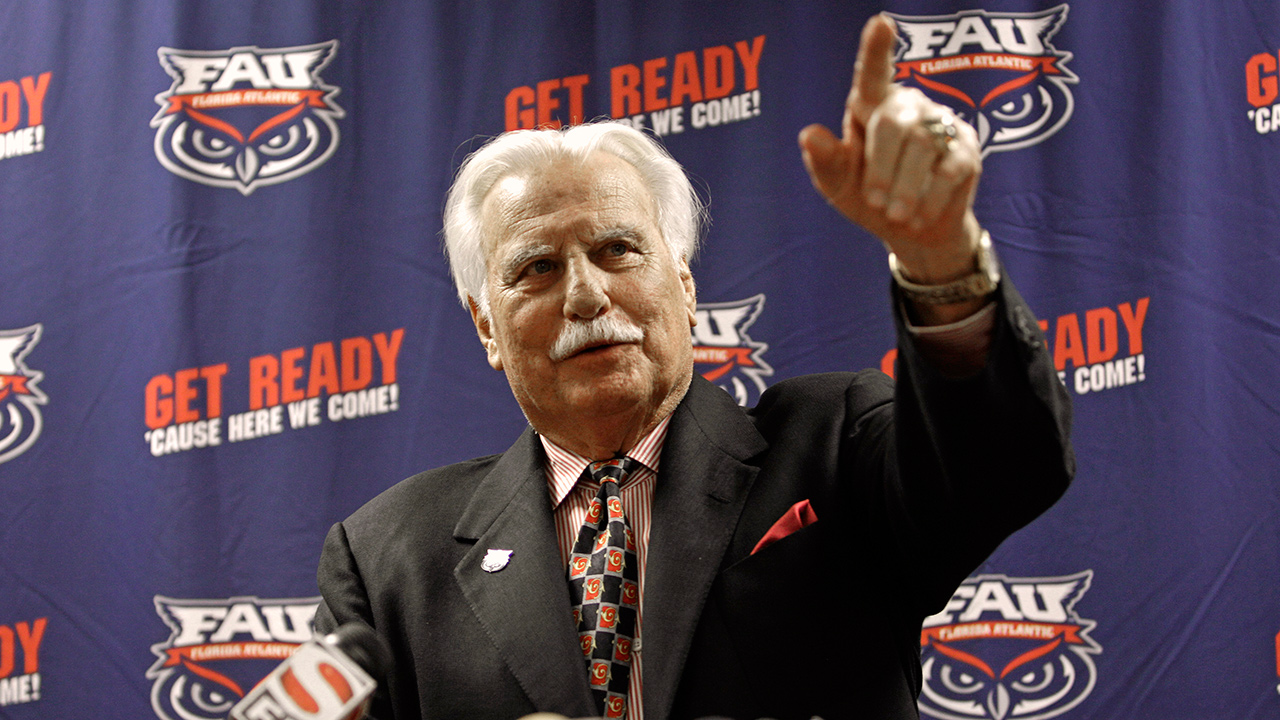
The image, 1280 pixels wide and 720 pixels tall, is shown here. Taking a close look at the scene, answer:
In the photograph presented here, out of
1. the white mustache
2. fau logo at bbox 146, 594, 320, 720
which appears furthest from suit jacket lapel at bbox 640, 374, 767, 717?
fau logo at bbox 146, 594, 320, 720

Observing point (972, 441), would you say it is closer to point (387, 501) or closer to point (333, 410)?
point (387, 501)

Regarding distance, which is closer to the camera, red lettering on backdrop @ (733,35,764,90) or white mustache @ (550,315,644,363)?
white mustache @ (550,315,644,363)

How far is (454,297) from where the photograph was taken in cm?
266

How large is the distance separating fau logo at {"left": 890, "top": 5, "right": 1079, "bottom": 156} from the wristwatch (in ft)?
5.78

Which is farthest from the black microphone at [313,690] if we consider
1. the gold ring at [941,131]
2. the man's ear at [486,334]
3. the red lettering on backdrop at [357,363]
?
the red lettering on backdrop at [357,363]

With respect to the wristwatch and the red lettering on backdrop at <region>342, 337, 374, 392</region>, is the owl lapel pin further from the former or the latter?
the red lettering on backdrop at <region>342, 337, 374, 392</region>

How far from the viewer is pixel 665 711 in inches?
44.3

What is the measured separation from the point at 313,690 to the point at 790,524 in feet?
2.19

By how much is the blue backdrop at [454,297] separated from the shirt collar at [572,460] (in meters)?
1.14

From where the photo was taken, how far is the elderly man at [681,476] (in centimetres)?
91

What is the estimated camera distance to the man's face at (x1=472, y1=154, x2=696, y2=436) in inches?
54.2

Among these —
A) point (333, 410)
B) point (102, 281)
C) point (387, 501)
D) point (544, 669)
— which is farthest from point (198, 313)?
point (544, 669)

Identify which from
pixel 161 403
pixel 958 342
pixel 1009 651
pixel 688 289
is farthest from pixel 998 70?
pixel 161 403

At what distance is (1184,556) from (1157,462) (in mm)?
234
